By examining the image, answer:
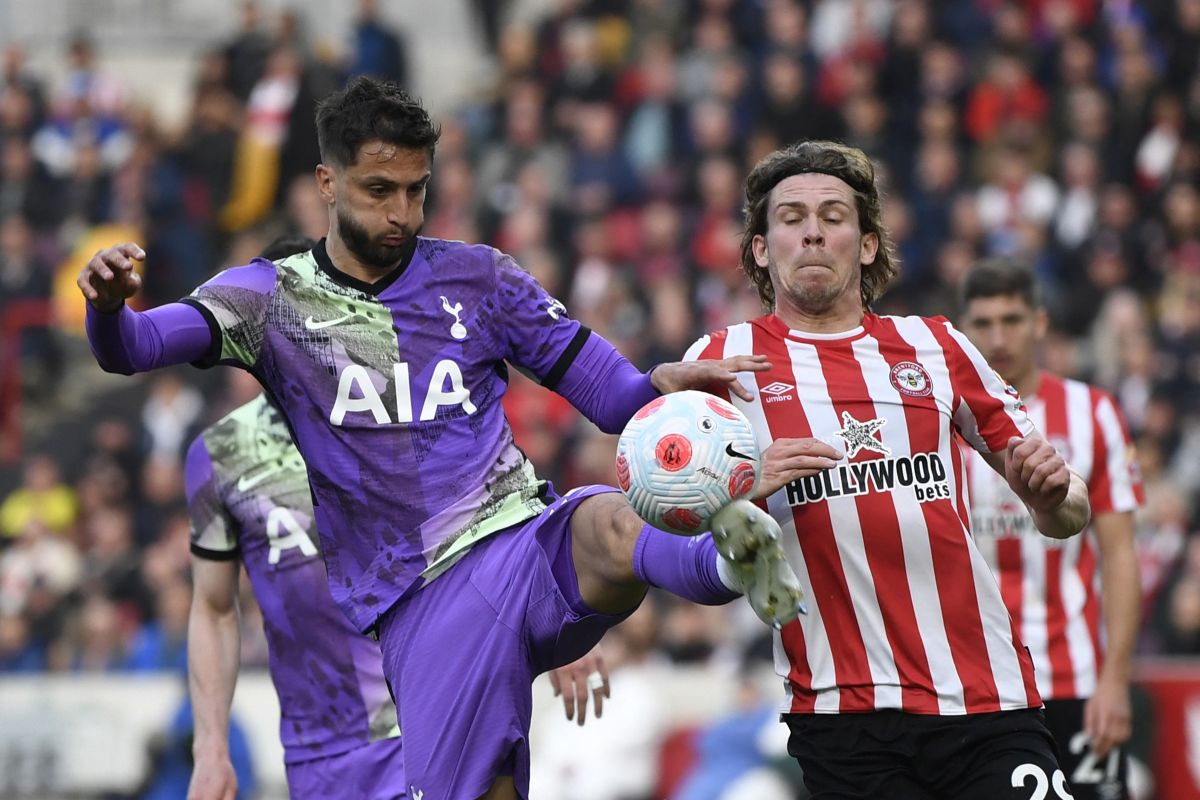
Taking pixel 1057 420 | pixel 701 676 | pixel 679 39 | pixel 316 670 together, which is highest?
pixel 679 39

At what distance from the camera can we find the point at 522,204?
1588cm

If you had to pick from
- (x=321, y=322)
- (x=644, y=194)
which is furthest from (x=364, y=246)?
(x=644, y=194)

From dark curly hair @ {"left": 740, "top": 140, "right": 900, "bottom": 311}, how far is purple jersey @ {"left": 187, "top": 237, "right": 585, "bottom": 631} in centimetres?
59

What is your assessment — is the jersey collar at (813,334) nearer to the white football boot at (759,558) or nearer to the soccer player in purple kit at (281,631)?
the white football boot at (759,558)

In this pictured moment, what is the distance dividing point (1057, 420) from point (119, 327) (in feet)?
12.2

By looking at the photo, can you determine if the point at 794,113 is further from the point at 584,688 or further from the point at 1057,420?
the point at 584,688

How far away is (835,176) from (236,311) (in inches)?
69.0

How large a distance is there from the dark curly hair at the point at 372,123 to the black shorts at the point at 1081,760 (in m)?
3.30

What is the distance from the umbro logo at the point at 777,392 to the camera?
5.46 m

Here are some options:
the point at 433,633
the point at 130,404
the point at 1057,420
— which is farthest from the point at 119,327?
the point at 130,404

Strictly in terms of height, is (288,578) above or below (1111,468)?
below

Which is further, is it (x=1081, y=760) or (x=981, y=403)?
(x=1081, y=760)

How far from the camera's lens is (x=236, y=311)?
18.3 feet

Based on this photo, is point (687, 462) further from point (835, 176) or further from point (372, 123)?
point (372, 123)
